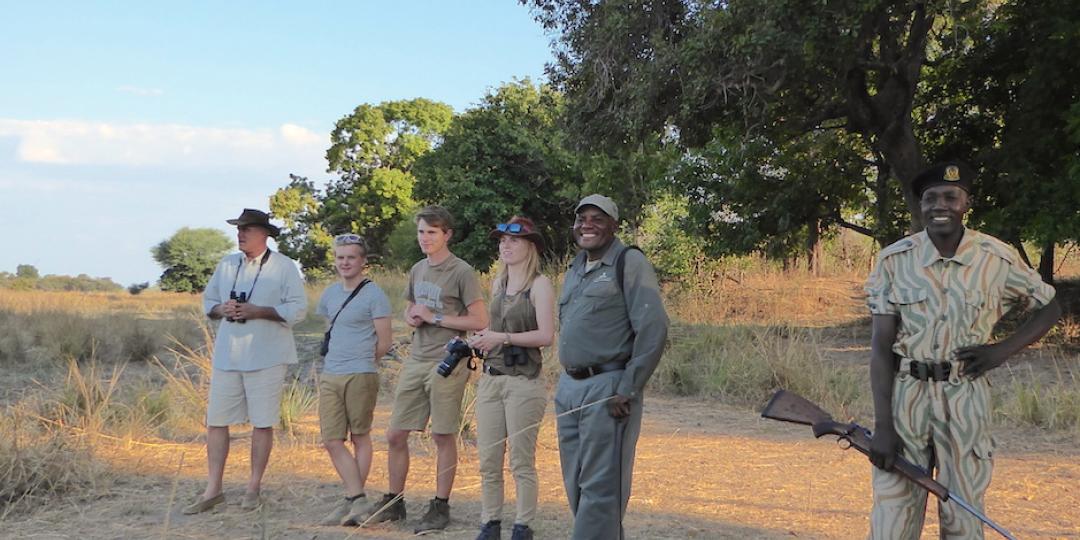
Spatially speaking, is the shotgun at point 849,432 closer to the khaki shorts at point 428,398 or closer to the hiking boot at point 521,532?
the hiking boot at point 521,532

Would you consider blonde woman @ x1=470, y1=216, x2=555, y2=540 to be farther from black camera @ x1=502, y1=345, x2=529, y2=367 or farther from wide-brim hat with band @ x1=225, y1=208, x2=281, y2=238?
wide-brim hat with band @ x1=225, y1=208, x2=281, y2=238

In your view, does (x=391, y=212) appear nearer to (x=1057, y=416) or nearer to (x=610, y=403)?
(x=1057, y=416)

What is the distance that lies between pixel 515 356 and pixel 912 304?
2.15 meters

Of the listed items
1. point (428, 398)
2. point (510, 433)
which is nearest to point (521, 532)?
point (510, 433)

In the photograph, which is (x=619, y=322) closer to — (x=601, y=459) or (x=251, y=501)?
(x=601, y=459)

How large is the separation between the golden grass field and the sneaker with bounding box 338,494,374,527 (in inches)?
3.9

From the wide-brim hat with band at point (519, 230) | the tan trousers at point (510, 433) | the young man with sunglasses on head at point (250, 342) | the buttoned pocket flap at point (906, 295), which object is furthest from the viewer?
the young man with sunglasses on head at point (250, 342)

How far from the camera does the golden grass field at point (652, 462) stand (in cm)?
586

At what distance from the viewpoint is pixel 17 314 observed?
18125 millimetres

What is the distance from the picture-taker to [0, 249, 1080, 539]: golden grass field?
19.2 feet

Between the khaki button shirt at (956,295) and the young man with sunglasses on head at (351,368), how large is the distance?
3083 millimetres

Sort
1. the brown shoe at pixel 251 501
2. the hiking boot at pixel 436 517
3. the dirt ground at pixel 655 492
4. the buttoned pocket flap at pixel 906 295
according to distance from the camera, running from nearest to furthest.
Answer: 1. the buttoned pocket flap at pixel 906 295
2. the hiking boot at pixel 436 517
3. the dirt ground at pixel 655 492
4. the brown shoe at pixel 251 501

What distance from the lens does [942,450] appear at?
3.45 m

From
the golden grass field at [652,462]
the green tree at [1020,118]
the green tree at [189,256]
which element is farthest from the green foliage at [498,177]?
the green tree at [189,256]
